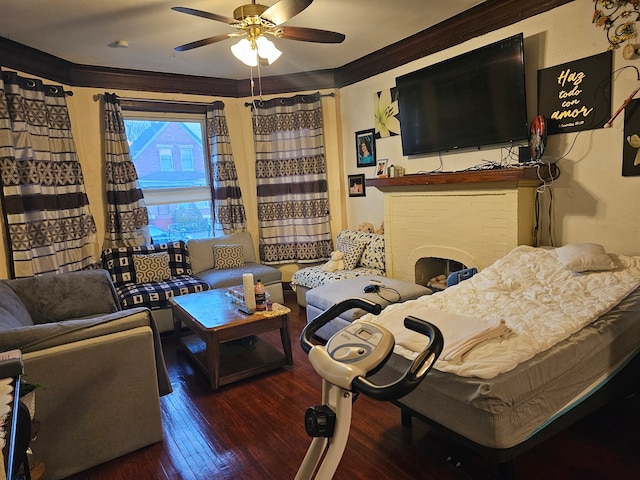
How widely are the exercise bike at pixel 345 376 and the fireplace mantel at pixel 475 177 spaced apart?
220cm

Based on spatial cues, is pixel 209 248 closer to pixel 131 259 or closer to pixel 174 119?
pixel 131 259

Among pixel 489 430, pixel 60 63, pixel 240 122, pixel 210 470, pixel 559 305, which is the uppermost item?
pixel 60 63

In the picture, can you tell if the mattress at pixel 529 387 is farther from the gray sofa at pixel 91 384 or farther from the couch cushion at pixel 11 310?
the couch cushion at pixel 11 310

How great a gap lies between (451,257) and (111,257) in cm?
332

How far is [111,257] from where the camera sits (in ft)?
13.9

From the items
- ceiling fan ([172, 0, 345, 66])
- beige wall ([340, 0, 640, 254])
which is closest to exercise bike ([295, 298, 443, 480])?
ceiling fan ([172, 0, 345, 66])

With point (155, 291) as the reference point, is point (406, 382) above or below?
above

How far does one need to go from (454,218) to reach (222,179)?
274 centimetres

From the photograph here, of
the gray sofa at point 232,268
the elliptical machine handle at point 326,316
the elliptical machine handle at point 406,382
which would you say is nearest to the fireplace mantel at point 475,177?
the gray sofa at point 232,268

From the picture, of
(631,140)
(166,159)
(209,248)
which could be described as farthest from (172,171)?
(631,140)

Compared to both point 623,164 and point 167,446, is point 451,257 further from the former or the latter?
point 167,446

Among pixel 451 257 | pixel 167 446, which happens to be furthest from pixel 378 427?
pixel 451 257

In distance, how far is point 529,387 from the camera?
5.53 feet

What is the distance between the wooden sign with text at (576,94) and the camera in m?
2.76
